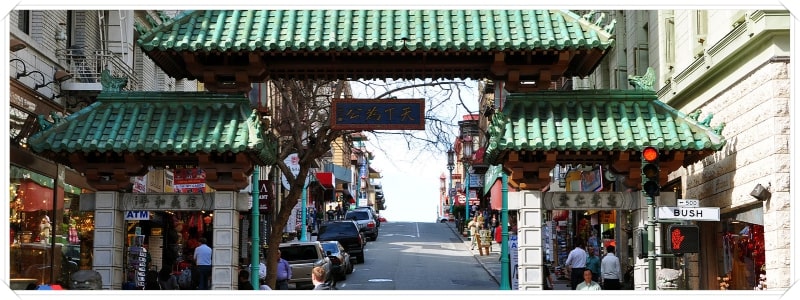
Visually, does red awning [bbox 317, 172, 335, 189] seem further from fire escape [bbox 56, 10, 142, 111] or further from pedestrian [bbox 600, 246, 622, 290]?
pedestrian [bbox 600, 246, 622, 290]

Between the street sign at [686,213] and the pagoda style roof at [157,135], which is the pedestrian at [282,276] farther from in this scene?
the street sign at [686,213]

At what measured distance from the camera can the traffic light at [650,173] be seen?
15.8m

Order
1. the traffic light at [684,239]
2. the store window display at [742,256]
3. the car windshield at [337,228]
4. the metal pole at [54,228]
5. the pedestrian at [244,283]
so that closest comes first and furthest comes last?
1. the traffic light at [684,239]
2. the store window display at [742,256]
3. the pedestrian at [244,283]
4. the metal pole at [54,228]
5. the car windshield at [337,228]

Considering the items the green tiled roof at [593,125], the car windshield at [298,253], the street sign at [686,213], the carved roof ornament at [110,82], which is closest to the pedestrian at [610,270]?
the green tiled roof at [593,125]

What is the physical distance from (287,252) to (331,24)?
50.2 feet

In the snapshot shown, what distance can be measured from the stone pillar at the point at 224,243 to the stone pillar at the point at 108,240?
172 cm

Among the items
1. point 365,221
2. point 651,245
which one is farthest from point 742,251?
point 365,221

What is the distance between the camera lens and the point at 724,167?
807 inches

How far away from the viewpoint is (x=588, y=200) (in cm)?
1741

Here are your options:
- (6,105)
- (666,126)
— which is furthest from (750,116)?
(6,105)

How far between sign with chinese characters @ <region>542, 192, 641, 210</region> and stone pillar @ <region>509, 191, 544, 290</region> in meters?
0.22

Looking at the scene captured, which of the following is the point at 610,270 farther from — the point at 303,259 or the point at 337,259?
the point at 337,259

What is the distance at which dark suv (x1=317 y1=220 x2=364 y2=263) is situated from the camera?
147 ft
